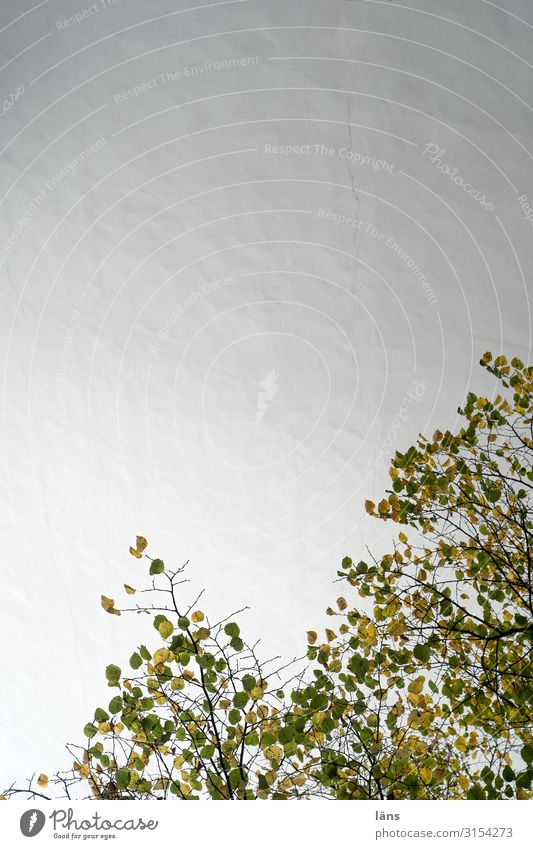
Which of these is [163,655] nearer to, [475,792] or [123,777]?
[123,777]

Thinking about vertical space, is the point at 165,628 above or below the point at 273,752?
above

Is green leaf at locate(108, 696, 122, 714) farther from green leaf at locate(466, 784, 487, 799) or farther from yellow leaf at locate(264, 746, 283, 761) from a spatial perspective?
green leaf at locate(466, 784, 487, 799)

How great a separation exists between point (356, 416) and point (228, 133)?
1.66ft

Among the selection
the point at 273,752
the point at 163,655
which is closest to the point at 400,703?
the point at 273,752

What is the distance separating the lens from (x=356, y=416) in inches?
50.4

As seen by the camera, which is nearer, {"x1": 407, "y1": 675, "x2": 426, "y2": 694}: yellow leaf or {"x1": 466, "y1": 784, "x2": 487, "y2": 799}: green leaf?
{"x1": 466, "y1": 784, "x2": 487, "y2": 799}: green leaf

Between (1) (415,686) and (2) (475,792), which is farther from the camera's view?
(1) (415,686)

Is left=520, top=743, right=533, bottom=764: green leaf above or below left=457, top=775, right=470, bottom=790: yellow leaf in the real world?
above

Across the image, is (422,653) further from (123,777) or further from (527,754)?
(123,777)

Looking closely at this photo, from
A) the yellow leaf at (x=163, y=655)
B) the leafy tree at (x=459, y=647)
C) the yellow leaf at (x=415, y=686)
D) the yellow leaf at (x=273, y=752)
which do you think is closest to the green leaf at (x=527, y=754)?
the leafy tree at (x=459, y=647)

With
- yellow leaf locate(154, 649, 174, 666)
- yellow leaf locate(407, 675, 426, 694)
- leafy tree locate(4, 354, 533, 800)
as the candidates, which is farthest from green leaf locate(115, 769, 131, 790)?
yellow leaf locate(407, 675, 426, 694)

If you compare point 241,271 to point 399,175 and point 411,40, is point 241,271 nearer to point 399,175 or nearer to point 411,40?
point 399,175
